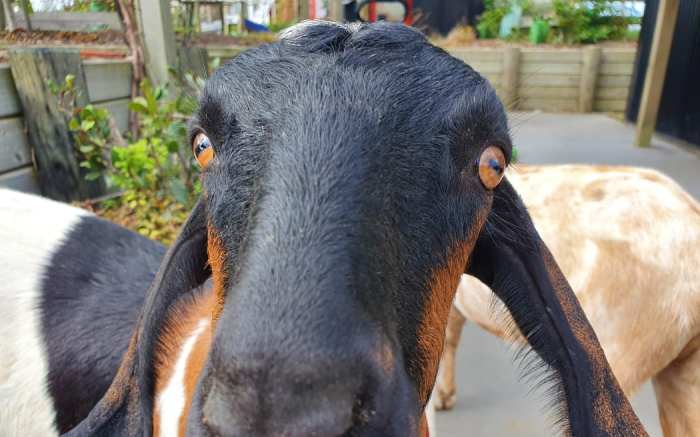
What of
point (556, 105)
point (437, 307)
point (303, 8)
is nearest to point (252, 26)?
point (303, 8)

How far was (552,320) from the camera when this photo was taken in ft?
4.26

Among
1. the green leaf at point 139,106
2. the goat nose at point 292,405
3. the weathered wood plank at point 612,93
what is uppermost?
the goat nose at point 292,405

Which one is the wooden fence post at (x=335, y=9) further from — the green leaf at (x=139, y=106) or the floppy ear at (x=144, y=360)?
the floppy ear at (x=144, y=360)

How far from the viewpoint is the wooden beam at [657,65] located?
689 centimetres

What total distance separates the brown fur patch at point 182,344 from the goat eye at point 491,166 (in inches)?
36.5

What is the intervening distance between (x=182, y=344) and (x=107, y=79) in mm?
3508

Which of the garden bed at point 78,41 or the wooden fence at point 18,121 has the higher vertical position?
the garden bed at point 78,41

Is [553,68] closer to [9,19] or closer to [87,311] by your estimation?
[9,19]

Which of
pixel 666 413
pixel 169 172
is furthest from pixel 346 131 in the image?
pixel 169 172

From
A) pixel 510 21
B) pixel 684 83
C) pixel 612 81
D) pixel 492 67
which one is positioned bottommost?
pixel 612 81

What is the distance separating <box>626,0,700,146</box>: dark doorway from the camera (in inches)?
292

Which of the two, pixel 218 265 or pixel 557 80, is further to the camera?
pixel 557 80

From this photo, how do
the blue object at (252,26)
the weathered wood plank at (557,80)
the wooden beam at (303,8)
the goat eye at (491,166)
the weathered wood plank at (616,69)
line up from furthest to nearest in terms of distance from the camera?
the weathered wood plank at (557,80) < the weathered wood plank at (616,69) < the blue object at (252,26) < the wooden beam at (303,8) < the goat eye at (491,166)

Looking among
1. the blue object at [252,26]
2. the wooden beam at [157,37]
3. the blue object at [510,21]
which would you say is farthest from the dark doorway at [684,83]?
the wooden beam at [157,37]
